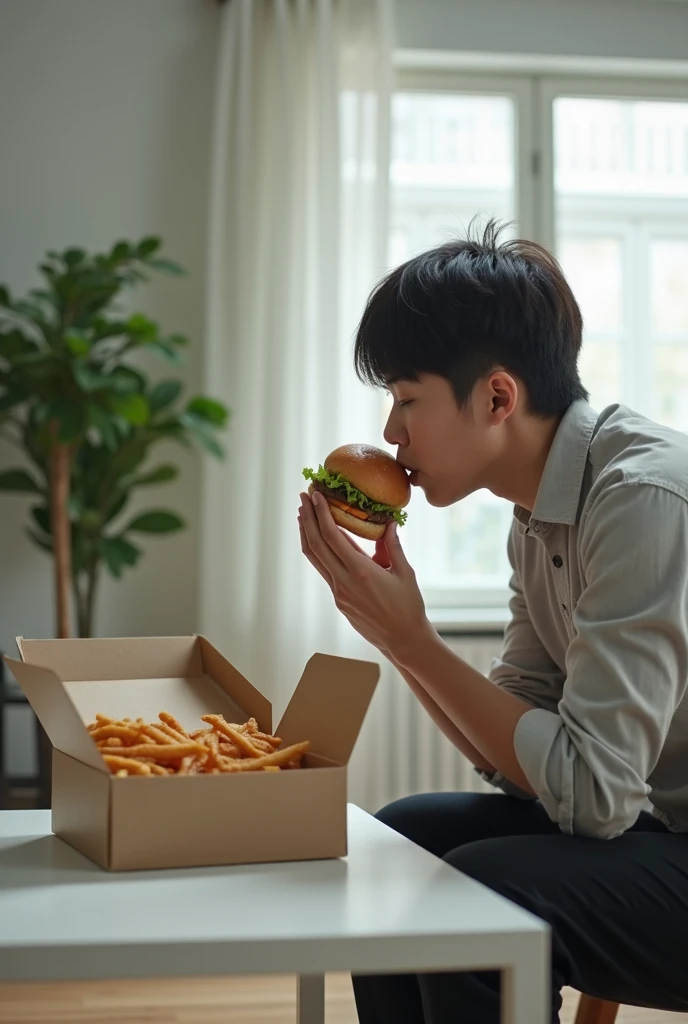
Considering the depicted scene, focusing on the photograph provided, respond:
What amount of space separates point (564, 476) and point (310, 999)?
27.2 inches

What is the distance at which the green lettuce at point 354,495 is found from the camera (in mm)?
1563

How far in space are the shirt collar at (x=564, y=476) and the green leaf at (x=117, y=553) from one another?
1.92 meters

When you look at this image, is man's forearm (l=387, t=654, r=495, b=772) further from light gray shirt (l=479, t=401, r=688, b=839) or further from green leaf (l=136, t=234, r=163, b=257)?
green leaf (l=136, t=234, r=163, b=257)

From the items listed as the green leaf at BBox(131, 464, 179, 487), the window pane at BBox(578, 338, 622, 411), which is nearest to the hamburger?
the green leaf at BBox(131, 464, 179, 487)

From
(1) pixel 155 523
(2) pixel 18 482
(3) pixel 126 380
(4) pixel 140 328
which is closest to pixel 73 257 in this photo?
(4) pixel 140 328

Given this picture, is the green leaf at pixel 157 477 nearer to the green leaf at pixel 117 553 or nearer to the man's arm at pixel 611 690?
the green leaf at pixel 117 553

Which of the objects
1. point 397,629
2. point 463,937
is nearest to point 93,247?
point 397,629

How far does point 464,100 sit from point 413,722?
2.12 meters

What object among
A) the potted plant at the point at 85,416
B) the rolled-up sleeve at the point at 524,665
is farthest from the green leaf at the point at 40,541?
the rolled-up sleeve at the point at 524,665

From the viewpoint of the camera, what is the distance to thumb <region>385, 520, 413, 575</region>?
1312mm

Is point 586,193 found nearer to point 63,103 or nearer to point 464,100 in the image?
point 464,100

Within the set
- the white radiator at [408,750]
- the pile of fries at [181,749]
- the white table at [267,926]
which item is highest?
the pile of fries at [181,749]

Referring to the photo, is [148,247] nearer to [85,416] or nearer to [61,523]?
[85,416]

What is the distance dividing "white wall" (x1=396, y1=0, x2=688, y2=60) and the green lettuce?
249cm
